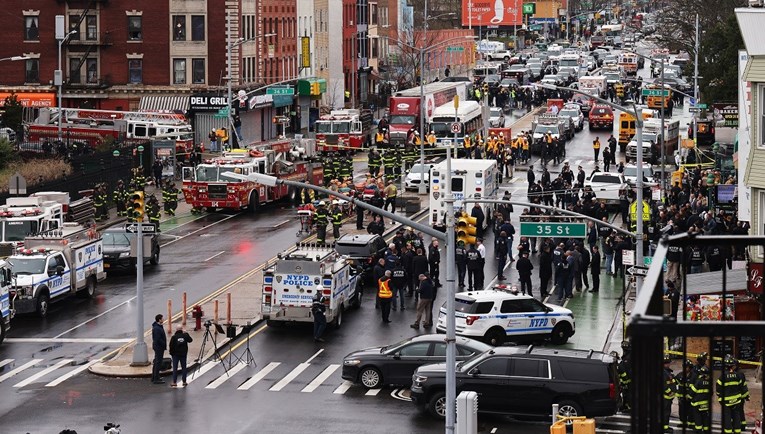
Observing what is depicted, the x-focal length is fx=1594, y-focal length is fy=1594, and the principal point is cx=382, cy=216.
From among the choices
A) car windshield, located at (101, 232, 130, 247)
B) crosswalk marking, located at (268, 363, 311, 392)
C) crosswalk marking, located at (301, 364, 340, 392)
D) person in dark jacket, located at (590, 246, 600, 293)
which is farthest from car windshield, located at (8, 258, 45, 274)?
person in dark jacket, located at (590, 246, 600, 293)

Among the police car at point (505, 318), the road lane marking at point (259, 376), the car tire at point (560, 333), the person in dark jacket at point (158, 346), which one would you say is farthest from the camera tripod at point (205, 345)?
the car tire at point (560, 333)

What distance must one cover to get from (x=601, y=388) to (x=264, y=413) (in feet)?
21.3

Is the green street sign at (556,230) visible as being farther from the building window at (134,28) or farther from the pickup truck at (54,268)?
the building window at (134,28)

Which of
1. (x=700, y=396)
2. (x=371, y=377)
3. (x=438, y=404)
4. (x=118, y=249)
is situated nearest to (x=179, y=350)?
(x=371, y=377)

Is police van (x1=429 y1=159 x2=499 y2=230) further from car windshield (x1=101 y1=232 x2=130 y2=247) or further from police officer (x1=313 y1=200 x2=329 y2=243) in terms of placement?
car windshield (x1=101 y1=232 x2=130 y2=247)

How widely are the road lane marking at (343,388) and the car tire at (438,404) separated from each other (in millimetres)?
3062

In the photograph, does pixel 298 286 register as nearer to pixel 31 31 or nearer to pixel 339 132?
pixel 339 132

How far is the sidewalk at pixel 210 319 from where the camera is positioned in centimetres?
3456

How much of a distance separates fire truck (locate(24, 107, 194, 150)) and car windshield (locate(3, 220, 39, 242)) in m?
30.5

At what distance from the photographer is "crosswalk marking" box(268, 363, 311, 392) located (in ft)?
108

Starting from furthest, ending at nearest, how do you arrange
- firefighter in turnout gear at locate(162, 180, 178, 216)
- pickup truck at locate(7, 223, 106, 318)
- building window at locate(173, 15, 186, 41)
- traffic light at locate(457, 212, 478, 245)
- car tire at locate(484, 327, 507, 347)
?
building window at locate(173, 15, 186, 41)
firefighter in turnout gear at locate(162, 180, 178, 216)
pickup truck at locate(7, 223, 106, 318)
car tire at locate(484, 327, 507, 347)
traffic light at locate(457, 212, 478, 245)

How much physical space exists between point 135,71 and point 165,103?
3.37 m

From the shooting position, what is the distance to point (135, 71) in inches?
→ 3622

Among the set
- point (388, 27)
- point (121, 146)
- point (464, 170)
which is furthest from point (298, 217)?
point (388, 27)
